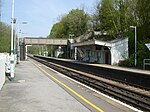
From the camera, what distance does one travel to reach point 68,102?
11.6m

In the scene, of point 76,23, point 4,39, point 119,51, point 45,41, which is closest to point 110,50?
point 119,51

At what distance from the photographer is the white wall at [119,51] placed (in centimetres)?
4907

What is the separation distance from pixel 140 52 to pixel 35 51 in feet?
456

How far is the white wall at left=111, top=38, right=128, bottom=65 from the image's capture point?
49069mm

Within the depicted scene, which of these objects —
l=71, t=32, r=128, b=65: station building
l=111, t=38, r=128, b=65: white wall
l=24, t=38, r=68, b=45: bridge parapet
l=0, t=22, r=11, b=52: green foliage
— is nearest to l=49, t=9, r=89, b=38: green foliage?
l=24, t=38, r=68, b=45: bridge parapet

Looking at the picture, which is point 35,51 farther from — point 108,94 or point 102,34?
point 108,94

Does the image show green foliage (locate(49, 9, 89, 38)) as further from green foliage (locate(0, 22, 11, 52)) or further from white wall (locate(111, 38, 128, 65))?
white wall (locate(111, 38, 128, 65))

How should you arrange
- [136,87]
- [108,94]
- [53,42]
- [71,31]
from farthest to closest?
1. [71,31]
2. [53,42]
3. [136,87]
4. [108,94]

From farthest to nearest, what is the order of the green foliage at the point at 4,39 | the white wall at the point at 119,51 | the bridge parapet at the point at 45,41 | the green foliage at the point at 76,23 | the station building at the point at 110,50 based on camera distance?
the green foliage at the point at 76,23
the bridge parapet at the point at 45,41
the green foliage at the point at 4,39
the white wall at the point at 119,51
the station building at the point at 110,50

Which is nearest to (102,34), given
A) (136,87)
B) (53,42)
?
(53,42)

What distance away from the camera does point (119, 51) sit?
1970 inches

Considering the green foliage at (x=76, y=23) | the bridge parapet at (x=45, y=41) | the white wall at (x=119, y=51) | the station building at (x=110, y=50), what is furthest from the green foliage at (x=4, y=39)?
the white wall at (x=119, y=51)

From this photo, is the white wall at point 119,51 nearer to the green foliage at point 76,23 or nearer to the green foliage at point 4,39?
the green foliage at point 4,39

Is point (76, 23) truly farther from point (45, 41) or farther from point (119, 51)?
point (119, 51)
